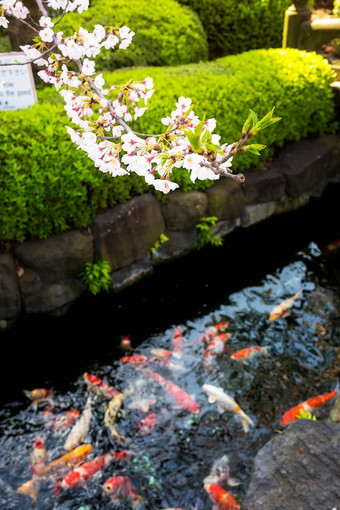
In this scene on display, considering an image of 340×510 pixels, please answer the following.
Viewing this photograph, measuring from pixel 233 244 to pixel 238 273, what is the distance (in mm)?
598

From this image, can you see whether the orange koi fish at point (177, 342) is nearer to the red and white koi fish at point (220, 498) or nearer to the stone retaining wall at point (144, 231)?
Answer: the stone retaining wall at point (144, 231)

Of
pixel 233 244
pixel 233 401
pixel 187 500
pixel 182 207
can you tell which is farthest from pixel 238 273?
pixel 187 500

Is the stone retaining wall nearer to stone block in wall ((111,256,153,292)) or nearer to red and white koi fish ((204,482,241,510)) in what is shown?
stone block in wall ((111,256,153,292))

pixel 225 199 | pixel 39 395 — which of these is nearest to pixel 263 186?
pixel 225 199

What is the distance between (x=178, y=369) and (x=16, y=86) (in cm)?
346

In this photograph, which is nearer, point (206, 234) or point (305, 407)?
point (305, 407)

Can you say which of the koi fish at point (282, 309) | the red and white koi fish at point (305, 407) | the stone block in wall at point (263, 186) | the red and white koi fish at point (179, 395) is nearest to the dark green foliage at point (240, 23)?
the stone block in wall at point (263, 186)

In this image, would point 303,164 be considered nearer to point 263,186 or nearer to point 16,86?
point 263,186

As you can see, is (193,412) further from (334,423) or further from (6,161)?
(6,161)

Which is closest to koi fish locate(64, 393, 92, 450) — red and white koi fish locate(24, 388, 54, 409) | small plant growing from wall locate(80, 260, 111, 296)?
red and white koi fish locate(24, 388, 54, 409)

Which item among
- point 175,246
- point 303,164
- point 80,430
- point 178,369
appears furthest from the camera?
point 303,164

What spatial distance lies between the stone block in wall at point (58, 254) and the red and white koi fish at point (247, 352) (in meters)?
1.83

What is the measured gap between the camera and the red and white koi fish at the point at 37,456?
3.35 metres

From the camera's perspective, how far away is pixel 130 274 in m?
5.11
